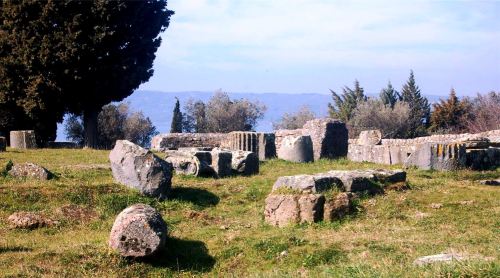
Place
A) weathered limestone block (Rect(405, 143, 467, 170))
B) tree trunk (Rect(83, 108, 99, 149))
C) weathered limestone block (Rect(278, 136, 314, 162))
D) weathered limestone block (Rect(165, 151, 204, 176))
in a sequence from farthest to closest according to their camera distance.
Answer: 1. tree trunk (Rect(83, 108, 99, 149))
2. weathered limestone block (Rect(278, 136, 314, 162))
3. weathered limestone block (Rect(405, 143, 467, 170))
4. weathered limestone block (Rect(165, 151, 204, 176))

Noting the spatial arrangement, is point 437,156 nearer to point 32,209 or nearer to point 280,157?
point 280,157

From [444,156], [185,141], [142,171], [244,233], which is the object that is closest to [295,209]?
[244,233]

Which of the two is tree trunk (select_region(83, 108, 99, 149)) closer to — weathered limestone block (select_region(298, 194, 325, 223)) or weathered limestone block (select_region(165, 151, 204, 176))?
weathered limestone block (select_region(165, 151, 204, 176))

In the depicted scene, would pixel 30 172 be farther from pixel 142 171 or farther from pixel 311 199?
pixel 311 199

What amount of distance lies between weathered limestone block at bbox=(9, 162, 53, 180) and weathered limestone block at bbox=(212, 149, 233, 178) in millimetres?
4651

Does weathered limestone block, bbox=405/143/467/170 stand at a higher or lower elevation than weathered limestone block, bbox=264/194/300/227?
higher

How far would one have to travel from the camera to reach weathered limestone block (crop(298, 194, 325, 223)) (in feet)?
44.4

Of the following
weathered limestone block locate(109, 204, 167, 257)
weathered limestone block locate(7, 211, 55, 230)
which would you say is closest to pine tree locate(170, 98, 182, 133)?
weathered limestone block locate(7, 211, 55, 230)

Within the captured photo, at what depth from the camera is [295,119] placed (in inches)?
2822

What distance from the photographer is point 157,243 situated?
11.5 meters

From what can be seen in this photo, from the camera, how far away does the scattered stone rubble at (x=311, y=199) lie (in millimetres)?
13609

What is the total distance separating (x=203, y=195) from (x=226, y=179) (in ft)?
8.18

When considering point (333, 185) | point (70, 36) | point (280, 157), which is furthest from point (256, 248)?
point (70, 36)

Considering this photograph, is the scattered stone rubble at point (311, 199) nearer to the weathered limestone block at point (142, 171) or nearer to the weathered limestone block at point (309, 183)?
the weathered limestone block at point (309, 183)
